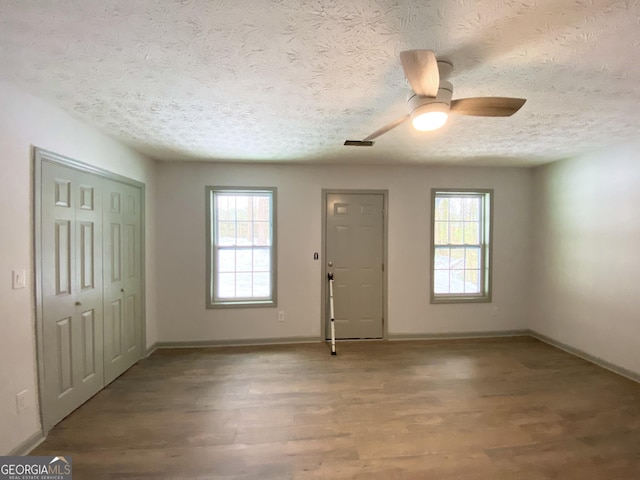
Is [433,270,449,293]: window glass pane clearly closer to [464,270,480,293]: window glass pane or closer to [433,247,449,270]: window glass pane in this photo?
[433,247,449,270]: window glass pane

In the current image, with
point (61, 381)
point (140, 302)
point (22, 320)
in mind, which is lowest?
point (61, 381)

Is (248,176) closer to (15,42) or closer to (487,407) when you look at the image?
(15,42)

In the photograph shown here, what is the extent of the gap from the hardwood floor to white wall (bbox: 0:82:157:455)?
364mm

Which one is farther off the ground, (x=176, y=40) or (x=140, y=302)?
(x=176, y=40)

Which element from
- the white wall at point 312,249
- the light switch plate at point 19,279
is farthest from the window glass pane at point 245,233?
the light switch plate at point 19,279

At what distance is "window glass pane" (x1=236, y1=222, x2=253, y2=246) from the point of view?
3945 millimetres

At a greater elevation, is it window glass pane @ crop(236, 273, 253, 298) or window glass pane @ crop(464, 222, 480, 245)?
window glass pane @ crop(464, 222, 480, 245)

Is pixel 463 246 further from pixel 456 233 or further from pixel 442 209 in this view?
pixel 442 209

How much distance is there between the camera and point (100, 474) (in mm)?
1781

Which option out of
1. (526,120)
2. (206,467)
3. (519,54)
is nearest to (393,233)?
(526,120)

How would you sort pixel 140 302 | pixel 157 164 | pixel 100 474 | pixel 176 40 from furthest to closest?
pixel 157 164
pixel 140 302
pixel 100 474
pixel 176 40

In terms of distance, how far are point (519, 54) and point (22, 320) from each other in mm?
3342

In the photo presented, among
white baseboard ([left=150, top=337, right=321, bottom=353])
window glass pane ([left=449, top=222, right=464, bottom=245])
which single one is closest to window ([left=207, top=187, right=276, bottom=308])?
white baseboard ([left=150, top=337, right=321, bottom=353])
